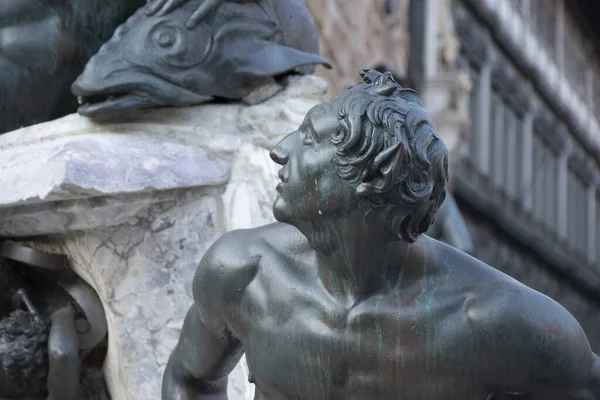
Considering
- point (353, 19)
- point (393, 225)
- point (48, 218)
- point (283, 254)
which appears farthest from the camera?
point (353, 19)

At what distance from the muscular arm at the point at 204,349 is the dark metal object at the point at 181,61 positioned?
0.63 meters

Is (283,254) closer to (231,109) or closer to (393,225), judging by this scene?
(393,225)

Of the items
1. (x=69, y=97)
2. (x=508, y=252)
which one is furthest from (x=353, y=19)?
(x=508, y=252)

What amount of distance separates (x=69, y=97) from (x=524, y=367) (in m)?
1.50

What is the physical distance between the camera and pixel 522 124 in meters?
24.9

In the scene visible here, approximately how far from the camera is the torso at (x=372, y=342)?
1.87 metres

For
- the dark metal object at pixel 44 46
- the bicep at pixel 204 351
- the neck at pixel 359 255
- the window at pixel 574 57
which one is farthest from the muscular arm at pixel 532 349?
the window at pixel 574 57

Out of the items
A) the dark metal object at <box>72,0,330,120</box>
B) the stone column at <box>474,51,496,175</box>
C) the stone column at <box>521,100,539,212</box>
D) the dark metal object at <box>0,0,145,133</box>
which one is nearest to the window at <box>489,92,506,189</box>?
the stone column at <box>474,51,496,175</box>

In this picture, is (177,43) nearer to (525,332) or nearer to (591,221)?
(525,332)

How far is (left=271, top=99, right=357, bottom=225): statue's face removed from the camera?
1843 millimetres

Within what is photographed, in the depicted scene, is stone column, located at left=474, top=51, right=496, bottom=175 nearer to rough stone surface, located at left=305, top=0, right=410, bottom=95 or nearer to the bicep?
rough stone surface, located at left=305, top=0, right=410, bottom=95

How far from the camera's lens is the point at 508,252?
23.2 meters

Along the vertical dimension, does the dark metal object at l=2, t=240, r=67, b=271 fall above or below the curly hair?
below

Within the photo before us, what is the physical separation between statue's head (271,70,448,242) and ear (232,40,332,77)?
871 millimetres
